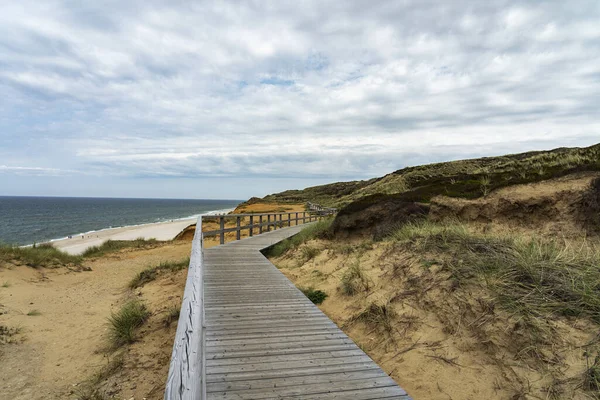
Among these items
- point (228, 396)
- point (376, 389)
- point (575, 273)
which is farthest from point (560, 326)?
point (228, 396)

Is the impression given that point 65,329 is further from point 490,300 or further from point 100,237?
point 100,237

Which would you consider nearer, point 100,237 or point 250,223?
point 250,223

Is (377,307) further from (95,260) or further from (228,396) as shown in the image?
(95,260)

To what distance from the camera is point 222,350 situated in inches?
167

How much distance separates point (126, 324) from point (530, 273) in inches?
266

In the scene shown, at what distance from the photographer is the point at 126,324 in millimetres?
6703

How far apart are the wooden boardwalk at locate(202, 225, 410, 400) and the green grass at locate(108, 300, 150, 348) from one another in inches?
56.9

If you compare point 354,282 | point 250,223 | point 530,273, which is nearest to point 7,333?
point 354,282

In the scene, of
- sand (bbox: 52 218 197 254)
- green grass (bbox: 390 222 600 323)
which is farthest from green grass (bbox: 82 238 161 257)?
green grass (bbox: 390 222 600 323)

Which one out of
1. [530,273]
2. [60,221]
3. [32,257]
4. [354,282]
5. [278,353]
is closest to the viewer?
[278,353]

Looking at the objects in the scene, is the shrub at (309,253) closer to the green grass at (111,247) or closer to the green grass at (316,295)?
the green grass at (316,295)

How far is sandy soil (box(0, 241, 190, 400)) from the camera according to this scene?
525 cm

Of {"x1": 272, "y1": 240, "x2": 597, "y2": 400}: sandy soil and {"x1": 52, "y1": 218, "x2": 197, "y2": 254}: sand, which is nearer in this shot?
{"x1": 272, "y1": 240, "x2": 597, "y2": 400}: sandy soil

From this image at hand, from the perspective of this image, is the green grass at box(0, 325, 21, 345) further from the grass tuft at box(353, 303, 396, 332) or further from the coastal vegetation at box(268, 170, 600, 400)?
the grass tuft at box(353, 303, 396, 332)
